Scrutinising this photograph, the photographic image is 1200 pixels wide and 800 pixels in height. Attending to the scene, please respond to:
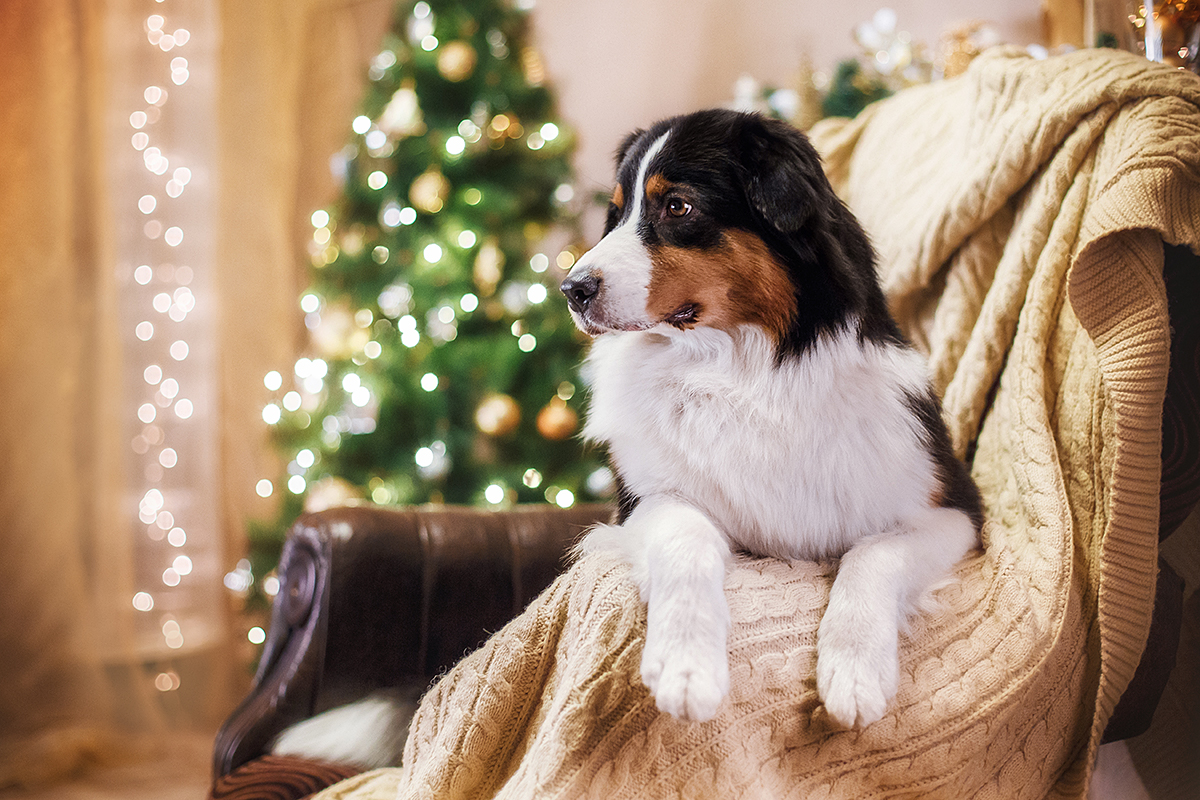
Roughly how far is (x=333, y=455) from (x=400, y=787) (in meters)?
1.77

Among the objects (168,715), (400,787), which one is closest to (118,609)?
(168,715)

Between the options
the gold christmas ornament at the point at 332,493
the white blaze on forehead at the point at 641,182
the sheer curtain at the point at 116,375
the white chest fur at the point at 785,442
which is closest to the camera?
the white chest fur at the point at 785,442

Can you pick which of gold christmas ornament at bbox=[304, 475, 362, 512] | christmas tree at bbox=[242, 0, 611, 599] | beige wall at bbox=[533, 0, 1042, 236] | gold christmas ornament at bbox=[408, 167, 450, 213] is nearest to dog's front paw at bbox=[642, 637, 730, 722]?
christmas tree at bbox=[242, 0, 611, 599]

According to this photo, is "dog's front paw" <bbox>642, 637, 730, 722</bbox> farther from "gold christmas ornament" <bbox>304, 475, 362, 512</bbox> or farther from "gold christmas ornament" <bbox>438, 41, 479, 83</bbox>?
"gold christmas ornament" <bbox>438, 41, 479, 83</bbox>

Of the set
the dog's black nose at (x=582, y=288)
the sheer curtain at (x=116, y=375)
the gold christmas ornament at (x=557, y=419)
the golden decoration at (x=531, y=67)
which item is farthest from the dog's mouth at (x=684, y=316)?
the sheer curtain at (x=116, y=375)

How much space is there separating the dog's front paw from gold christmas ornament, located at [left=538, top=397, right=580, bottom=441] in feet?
5.62

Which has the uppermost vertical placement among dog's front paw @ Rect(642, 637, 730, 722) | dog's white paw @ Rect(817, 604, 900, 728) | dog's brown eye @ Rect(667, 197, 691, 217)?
dog's brown eye @ Rect(667, 197, 691, 217)

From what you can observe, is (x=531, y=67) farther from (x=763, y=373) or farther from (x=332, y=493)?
(x=763, y=373)

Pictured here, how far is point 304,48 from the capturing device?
321 centimetres

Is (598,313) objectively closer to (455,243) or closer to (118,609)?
(455,243)

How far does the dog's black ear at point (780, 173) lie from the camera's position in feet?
3.53

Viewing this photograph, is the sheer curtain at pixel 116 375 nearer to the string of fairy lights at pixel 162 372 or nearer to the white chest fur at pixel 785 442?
the string of fairy lights at pixel 162 372

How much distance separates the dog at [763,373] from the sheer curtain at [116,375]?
217 centimetres

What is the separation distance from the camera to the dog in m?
1.06
